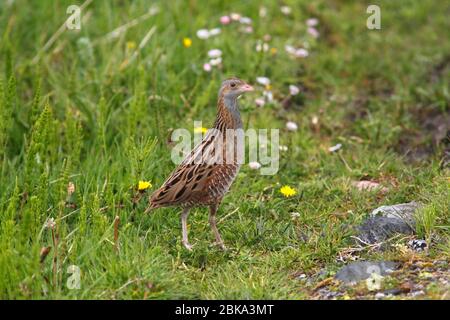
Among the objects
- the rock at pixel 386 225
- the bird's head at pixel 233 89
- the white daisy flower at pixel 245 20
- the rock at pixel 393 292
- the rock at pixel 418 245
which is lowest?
the rock at pixel 393 292

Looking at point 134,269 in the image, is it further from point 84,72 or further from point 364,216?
point 84,72

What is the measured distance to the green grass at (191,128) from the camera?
18.1 feet

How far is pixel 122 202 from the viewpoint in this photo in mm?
6602

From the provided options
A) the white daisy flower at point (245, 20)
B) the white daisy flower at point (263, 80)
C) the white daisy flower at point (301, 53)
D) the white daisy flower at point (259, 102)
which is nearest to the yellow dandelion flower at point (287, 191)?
the white daisy flower at point (259, 102)

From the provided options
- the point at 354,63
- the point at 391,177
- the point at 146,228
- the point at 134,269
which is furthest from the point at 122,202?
the point at 354,63

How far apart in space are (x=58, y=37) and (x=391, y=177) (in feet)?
13.4

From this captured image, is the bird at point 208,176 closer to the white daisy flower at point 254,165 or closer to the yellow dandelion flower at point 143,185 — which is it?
the yellow dandelion flower at point 143,185

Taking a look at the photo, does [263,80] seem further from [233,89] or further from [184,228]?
[184,228]

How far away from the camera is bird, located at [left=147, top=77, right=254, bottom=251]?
19.6ft

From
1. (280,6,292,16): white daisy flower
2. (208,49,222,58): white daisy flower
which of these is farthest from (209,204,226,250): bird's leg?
(280,6,292,16): white daisy flower

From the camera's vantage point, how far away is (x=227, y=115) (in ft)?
20.6

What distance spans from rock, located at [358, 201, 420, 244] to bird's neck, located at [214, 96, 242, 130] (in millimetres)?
1224

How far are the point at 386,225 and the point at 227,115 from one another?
1438 mm

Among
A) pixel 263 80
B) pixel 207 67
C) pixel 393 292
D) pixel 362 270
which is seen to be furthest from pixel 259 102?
pixel 393 292
